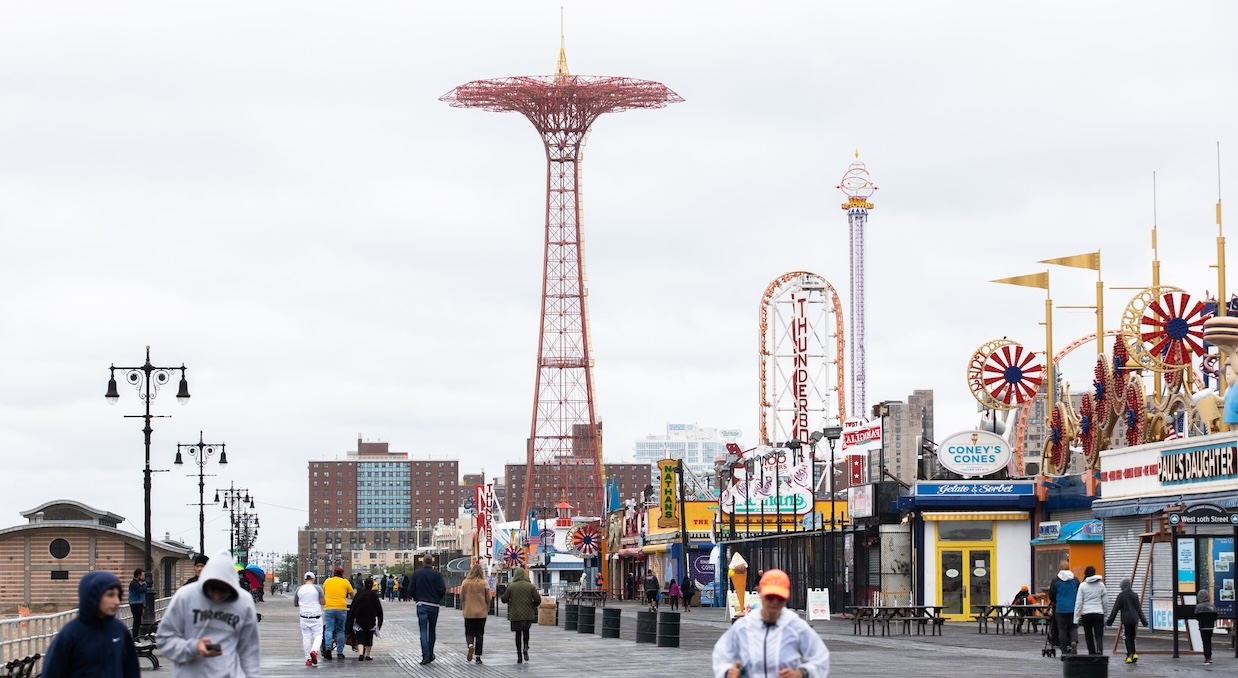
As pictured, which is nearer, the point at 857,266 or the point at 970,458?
the point at 970,458

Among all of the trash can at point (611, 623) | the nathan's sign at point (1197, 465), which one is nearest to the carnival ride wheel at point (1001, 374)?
the nathan's sign at point (1197, 465)

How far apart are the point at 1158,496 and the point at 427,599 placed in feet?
56.2

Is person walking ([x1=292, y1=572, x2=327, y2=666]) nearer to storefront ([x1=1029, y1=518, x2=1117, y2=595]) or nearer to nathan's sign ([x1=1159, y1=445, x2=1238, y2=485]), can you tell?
nathan's sign ([x1=1159, y1=445, x2=1238, y2=485])

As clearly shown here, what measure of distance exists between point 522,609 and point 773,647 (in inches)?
774

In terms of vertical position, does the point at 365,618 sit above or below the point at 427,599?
below

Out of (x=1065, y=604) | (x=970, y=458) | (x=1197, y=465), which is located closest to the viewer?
(x=1065, y=604)

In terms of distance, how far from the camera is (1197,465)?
37125 mm

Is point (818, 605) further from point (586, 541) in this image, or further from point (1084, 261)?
point (586, 541)

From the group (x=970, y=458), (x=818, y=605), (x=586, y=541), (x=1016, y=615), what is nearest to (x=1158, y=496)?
(x=1016, y=615)

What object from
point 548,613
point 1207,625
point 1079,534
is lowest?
point 548,613

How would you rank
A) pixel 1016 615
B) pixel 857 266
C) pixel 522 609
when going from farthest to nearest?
pixel 857 266 < pixel 1016 615 < pixel 522 609

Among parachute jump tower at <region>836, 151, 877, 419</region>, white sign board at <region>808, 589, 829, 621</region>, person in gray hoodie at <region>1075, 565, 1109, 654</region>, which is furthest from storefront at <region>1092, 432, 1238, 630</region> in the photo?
parachute jump tower at <region>836, 151, 877, 419</region>

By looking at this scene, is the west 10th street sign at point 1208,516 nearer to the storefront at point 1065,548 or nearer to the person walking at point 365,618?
the storefront at point 1065,548

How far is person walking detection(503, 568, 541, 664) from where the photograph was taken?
29917 millimetres
